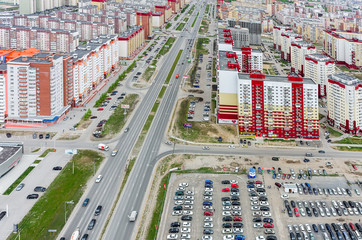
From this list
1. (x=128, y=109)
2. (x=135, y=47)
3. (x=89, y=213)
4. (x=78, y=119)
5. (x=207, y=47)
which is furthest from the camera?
(x=207, y=47)

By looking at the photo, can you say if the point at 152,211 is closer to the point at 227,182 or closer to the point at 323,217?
the point at 227,182

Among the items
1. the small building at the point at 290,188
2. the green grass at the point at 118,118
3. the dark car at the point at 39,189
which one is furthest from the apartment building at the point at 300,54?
the dark car at the point at 39,189

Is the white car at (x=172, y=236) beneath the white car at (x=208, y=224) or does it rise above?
beneath

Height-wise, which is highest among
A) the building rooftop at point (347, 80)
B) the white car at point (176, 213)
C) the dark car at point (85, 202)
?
the building rooftop at point (347, 80)

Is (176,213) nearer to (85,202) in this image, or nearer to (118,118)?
(85,202)

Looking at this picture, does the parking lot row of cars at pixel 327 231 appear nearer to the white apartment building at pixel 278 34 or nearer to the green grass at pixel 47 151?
the green grass at pixel 47 151

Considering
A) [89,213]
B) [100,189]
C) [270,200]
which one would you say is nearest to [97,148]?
[100,189]

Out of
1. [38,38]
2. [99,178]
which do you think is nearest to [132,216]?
[99,178]
